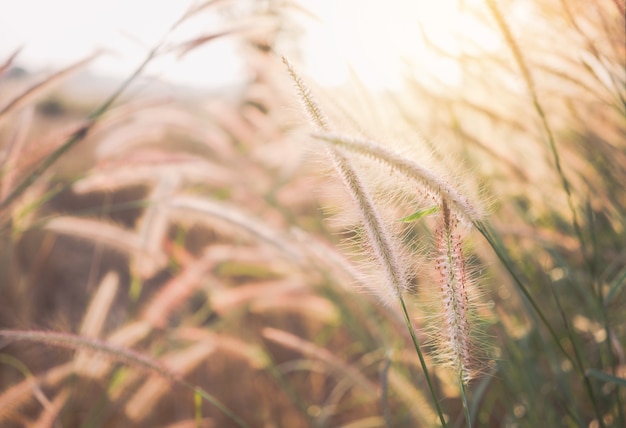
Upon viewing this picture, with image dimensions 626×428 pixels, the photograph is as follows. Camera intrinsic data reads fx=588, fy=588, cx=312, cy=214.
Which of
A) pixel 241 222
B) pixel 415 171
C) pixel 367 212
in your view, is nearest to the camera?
pixel 415 171

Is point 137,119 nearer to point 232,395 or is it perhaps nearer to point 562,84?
point 232,395

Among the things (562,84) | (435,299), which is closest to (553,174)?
(562,84)

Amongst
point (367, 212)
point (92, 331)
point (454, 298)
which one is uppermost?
point (367, 212)

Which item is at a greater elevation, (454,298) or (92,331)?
(454,298)

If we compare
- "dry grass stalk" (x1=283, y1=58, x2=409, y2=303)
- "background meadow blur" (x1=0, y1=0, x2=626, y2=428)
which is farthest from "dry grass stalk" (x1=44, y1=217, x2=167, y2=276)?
"dry grass stalk" (x1=283, y1=58, x2=409, y2=303)

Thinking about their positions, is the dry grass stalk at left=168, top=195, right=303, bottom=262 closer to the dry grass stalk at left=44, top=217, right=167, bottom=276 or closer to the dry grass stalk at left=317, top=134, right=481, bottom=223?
the dry grass stalk at left=44, top=217, right=167, bottom=276

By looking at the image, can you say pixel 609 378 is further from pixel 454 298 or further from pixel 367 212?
pixel 367 212

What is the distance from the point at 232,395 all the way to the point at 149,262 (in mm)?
749

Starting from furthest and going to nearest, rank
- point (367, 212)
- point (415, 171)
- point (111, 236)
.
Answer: point (111, 236) → point (367, 212) → point (415, 171)

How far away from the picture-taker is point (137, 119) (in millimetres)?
2232

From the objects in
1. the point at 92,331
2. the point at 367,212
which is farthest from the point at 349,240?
the point at 92,331

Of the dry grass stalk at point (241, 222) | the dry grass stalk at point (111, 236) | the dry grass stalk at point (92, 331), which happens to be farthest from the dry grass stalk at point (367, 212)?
the dry grass stalk at point (111, 236)

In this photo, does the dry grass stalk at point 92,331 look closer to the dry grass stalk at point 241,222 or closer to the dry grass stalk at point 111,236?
the dry grass stalk at point 111,236

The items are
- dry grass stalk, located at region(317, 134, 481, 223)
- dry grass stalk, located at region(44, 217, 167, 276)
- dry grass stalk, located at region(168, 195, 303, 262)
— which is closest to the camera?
dry grass stalk, located at region(317, 134, 481, 223)
